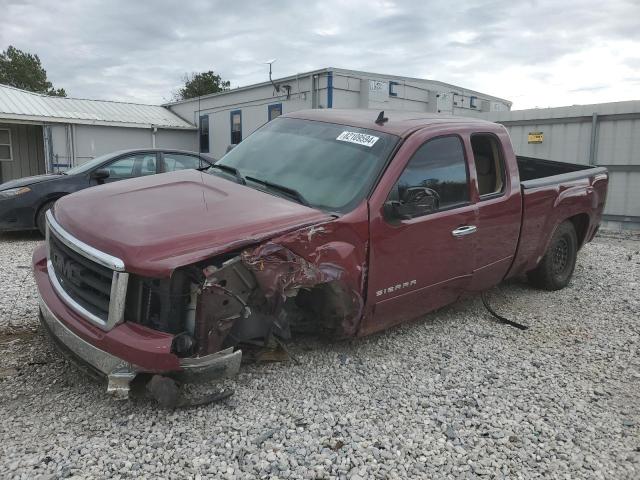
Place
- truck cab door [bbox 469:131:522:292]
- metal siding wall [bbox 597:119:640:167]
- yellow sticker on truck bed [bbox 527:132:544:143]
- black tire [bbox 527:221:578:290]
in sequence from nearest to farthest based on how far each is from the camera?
truck cab door [bbox 469:131:522:292]
black tire [bbox 527:221:578:290]
metal siding wall [bbox 597:119:640:167]
yellow sticker on truck bed [bbox 527:132:544:143]

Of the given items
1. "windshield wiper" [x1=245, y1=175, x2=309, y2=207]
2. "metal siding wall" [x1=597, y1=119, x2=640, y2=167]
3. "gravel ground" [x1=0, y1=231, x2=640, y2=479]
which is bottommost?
"gravel ground" [x1=0, y1=231, x2=640, y2=479]

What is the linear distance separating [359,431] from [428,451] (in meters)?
0.39

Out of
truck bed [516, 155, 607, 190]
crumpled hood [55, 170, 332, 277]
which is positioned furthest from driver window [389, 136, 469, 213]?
truck bed [516, 155, 607, 190]

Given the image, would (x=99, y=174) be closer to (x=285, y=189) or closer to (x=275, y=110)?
(x=285, y=189)

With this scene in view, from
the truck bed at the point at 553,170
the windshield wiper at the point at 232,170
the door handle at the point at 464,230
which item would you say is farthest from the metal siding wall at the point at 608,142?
the windshield wiper at the point at 232,170

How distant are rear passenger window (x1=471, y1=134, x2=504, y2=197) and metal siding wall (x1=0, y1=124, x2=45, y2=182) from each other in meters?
18.9

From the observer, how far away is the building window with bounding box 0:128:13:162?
18406mm

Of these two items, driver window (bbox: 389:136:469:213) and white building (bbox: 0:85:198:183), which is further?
white building (bbox: 0:85:198:183)

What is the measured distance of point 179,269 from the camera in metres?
2.75

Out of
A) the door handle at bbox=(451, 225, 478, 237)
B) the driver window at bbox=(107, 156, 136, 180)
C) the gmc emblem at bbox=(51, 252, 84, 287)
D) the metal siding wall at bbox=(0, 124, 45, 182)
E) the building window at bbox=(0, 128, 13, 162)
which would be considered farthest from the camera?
the metal siding wall at bbox=(0, 124, 45, 182)

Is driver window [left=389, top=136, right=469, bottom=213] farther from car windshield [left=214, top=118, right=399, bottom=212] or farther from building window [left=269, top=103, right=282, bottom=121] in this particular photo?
building window [left=269, top=103, right=282, bottom=121]

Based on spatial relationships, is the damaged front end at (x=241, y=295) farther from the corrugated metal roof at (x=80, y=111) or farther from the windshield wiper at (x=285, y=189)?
the corrugated metal roof at (x=80, y=111)

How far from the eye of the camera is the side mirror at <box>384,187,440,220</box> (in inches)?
137

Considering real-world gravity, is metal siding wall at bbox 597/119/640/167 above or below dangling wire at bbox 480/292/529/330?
above
